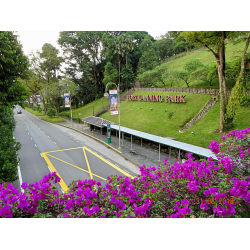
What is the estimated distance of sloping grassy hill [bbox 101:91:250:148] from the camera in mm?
16453

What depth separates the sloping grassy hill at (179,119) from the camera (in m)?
16.5

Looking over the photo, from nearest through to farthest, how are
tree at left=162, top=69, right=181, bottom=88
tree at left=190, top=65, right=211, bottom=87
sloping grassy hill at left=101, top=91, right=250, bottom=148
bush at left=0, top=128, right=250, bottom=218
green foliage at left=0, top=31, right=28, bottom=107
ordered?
bush at left=0, top=128, right=250, bottom=218, green foliage at left=0, top=31, right=28, bottom=107, sloping grassy hill at left=101, top=91, right=250, bottom=148, tree at left=190, top=65, right=211, bottom=87, tree at left=162, top=69, right=181, bottom=88

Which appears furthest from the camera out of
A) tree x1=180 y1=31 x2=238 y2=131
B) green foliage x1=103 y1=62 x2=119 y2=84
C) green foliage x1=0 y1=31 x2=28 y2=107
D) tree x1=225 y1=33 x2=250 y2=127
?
green foliage x1=103 y1=62 x2=119 y2=84

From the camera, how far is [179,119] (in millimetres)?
21359

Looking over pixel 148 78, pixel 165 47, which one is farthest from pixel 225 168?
pixel 165 47

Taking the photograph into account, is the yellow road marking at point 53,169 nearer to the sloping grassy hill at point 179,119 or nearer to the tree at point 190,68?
the sloping grassy hill at point 179,119

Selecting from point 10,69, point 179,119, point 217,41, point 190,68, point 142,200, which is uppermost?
point 190,68

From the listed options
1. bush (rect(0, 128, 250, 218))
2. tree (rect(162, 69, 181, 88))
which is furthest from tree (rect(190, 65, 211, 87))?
bush (rect(0, 128, 250, 218))

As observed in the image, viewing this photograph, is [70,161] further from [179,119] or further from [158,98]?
[158,98]

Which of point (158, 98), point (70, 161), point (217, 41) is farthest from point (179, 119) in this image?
point (70, 161)

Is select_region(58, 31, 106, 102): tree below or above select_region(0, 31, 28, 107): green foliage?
above

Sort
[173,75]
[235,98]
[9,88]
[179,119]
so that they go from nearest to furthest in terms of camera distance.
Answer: [9,88] < [235,98] < [179,119] < [173,75]

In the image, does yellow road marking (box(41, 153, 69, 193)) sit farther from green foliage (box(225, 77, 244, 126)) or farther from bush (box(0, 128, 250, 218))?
green foliage (box(225, 77, 244, 126))

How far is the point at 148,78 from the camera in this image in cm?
3600
